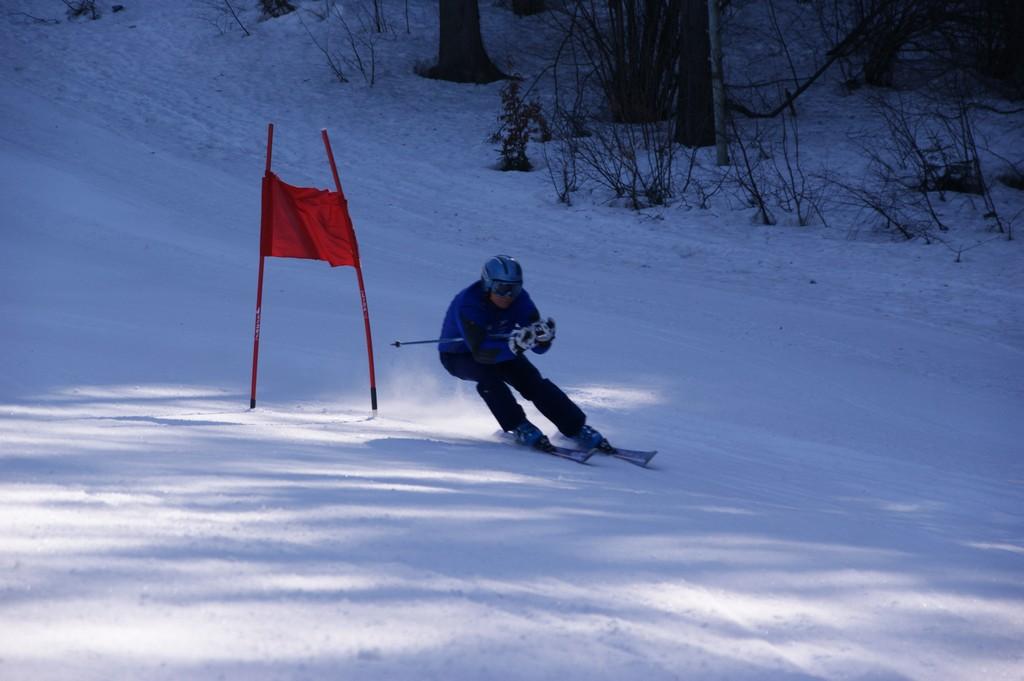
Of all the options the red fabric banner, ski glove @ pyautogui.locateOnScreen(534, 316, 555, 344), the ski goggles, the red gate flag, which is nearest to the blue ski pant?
ski glove @ pyautogui.locateOnScreen(534, 316, 555, 344)

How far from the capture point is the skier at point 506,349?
616 centimetres

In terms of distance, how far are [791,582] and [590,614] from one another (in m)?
0.89

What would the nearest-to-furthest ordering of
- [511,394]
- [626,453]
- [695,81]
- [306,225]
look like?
[626,453]
[511,394]
[306,225]
[695,81]

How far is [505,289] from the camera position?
6211 mm

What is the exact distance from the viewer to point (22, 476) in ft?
12.4

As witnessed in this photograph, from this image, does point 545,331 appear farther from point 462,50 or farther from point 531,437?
point 462,50

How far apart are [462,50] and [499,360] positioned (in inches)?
625

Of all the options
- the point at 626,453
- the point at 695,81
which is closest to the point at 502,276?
the point at 626,453

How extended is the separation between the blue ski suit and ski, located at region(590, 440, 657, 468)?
0.71 feet

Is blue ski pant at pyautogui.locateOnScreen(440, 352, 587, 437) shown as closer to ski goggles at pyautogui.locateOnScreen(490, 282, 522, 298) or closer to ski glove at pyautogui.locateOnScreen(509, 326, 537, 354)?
ski glove at pyautogui.locateOnScreen(509, 326, 537, 354)

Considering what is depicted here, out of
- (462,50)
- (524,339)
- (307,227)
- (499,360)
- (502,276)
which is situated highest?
(462,50)

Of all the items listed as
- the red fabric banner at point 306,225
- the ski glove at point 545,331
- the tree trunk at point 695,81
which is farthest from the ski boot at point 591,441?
the tree trunk at point 695,81

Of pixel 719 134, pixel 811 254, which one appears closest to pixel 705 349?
pixel 811 254

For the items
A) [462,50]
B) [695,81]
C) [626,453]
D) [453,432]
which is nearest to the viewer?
[626,453]
